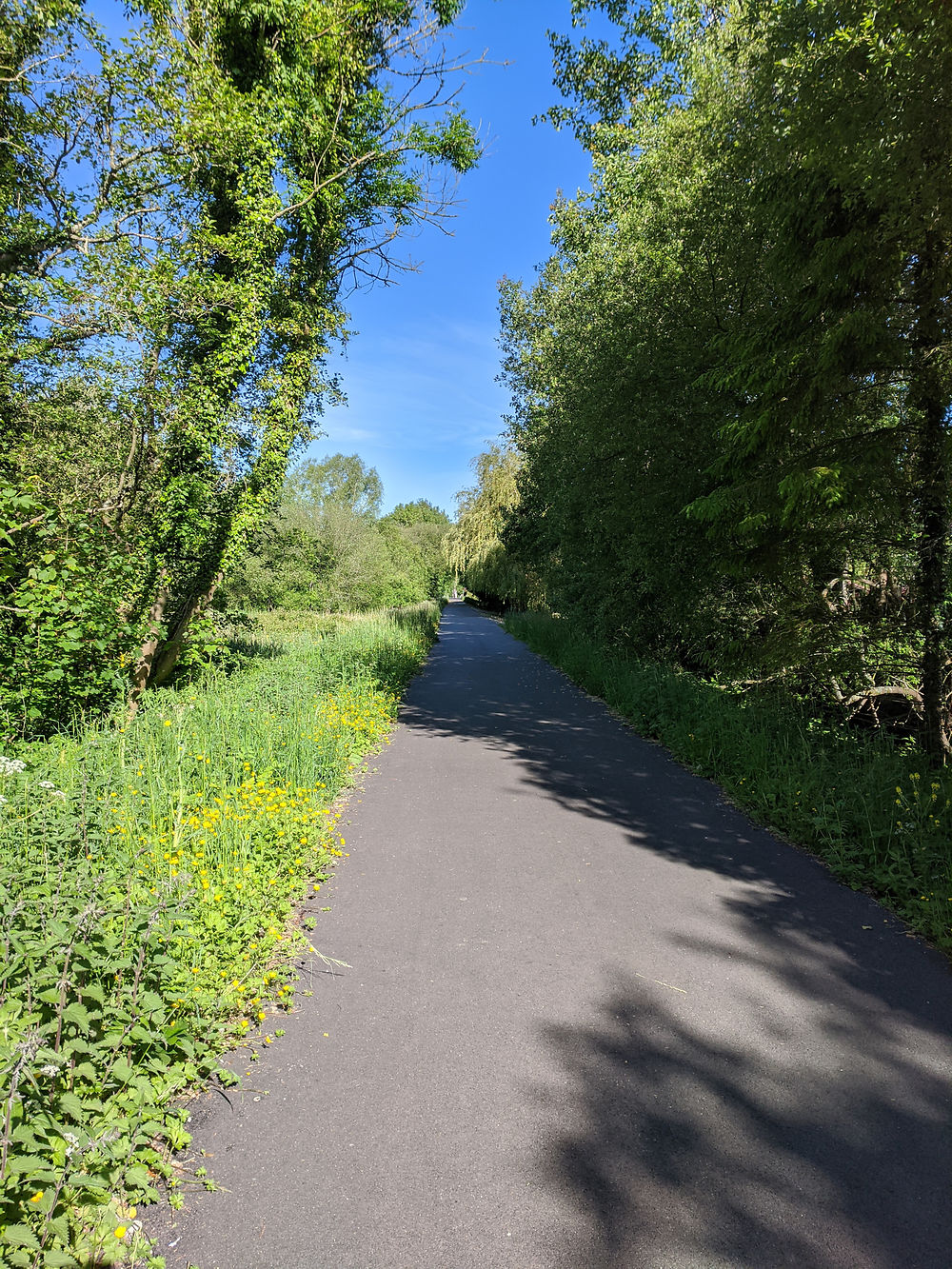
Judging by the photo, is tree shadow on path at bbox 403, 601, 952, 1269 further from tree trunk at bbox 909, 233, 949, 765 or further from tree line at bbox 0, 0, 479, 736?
tree line at bbox 0, 0, 479, 736

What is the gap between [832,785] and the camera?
5227 mm

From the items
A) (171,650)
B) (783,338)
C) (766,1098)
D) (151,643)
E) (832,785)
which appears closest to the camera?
(766,1098)

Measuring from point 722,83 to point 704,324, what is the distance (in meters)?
3.22

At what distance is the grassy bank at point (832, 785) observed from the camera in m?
4.11

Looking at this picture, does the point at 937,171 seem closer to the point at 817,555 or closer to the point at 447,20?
the point at 817,555

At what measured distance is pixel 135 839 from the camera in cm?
367

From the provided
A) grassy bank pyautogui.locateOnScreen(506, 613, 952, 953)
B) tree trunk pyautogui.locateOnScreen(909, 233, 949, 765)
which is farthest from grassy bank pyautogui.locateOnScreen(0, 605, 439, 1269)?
tree trunk pyautogui.locateOnScreen(909, 233, 949, 765)

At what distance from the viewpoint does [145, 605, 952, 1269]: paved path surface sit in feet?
6.38

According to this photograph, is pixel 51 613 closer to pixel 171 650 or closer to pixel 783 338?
pixel 171 650

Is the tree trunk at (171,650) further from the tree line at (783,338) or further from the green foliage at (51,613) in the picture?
the tree line at (783,338)

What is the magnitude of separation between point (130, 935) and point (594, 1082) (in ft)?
6.69

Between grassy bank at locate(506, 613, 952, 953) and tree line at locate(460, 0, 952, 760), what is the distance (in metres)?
0.67

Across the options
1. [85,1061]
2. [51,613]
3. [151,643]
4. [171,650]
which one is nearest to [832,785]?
[85,1061]

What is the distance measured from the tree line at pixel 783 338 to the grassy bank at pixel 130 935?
5203 millimetres
